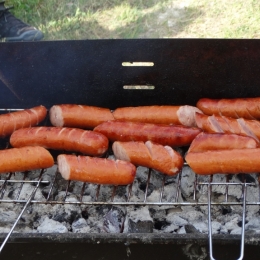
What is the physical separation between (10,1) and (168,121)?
4.53 metres

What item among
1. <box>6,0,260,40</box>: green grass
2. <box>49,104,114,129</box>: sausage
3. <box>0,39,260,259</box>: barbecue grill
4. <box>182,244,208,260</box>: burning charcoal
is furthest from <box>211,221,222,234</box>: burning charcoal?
<box>6,0,260,40</box>: green grass

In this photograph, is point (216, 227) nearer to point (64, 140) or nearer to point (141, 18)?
point (64, 140)

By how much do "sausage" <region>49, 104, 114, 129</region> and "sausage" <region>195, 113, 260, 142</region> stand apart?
29.1 inches

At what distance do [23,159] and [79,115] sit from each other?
63 cm

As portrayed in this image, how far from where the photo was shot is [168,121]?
3275 mm

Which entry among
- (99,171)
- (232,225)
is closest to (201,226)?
(232,225)

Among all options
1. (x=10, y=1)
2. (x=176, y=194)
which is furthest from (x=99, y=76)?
(x=10, y=1)

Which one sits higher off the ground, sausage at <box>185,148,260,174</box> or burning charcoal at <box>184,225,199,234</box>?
sausage at <box>185,148,260,174</box>

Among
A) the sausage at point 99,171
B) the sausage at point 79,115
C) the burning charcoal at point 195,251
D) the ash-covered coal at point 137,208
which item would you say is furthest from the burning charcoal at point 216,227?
the sausage at point 79,115

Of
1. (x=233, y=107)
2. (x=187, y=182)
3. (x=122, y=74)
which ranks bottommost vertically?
(x=187, y=182)

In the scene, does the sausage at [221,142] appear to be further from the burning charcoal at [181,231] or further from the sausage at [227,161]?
the burning charcoal at [181,231]

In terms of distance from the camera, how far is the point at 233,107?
328cm

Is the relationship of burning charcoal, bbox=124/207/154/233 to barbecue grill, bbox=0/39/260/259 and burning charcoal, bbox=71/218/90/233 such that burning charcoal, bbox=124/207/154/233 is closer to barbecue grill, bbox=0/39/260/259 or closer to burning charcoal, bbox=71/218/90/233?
barbecue grill, bbox=0/39/260/259

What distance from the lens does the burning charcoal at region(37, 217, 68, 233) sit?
2.70m
